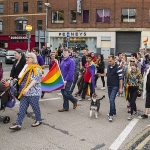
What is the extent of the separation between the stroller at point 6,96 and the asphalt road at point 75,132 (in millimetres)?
448

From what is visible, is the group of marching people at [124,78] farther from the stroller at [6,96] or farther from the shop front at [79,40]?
the shop front at [79,40]

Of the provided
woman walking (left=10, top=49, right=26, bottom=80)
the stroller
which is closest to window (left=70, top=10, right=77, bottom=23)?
woman walking (left=10, top=49, right=26, bottom=80)

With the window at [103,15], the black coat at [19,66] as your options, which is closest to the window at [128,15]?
the window at [103,15]

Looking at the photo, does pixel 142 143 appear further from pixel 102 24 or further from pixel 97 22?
pixel 97 22

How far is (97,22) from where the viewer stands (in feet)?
124

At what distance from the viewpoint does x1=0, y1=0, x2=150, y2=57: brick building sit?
117 ft

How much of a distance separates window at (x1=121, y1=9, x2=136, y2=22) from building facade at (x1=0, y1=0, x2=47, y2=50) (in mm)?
12500

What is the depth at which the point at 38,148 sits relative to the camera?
5.07m

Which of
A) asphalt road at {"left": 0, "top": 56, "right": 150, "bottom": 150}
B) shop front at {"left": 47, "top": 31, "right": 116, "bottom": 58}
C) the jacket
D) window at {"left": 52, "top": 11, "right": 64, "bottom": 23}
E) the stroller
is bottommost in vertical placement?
asphalt road at {"left": 0, "top": 56, "right": 150, "bottom": 150}

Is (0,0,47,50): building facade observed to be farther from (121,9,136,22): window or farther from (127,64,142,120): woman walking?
(127,64,142,120): woman walking

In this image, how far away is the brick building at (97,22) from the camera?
117 feet

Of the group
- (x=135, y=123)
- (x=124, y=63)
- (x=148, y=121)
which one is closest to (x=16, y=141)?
(x=135, y=123)

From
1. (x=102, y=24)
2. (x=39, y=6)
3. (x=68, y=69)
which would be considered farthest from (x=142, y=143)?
(x=39, y=6)

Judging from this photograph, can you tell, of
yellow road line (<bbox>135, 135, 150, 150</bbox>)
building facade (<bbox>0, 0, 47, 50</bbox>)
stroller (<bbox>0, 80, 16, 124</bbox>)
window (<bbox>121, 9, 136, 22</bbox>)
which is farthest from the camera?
building facade (<bbox>0, 0, 47, 50</bbox>)
